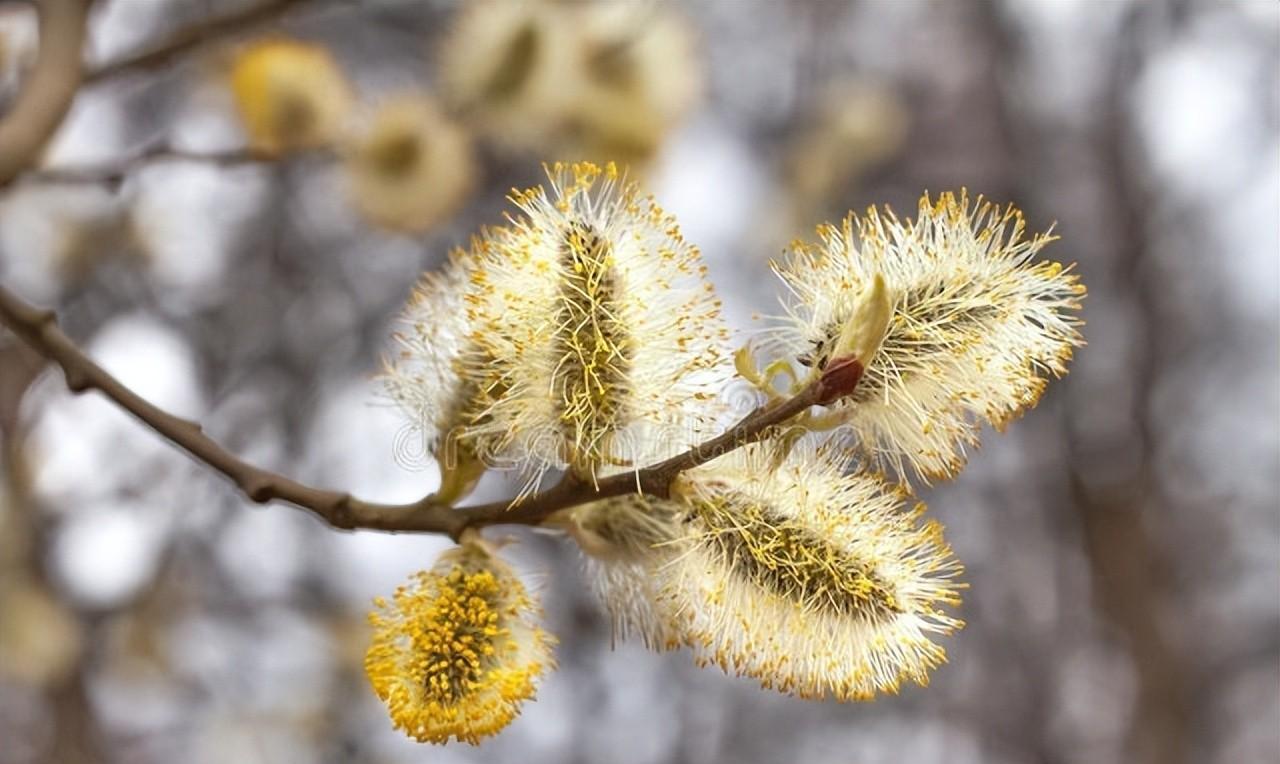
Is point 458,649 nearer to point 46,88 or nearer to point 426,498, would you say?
point 426,498

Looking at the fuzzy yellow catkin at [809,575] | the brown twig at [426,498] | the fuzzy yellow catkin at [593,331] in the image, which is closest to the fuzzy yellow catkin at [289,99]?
the brown twig at [426,498]

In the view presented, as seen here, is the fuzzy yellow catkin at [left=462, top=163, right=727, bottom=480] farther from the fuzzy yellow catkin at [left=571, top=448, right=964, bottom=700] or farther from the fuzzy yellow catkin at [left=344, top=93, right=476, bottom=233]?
the fuzzy yellow catkin at [left=344, top=93, right=476, bottom=233]

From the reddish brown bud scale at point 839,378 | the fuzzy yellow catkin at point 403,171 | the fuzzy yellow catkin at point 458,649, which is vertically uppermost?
the fuzzy yellow catkin at point 403,171

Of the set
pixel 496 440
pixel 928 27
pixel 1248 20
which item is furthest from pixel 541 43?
pixel 928 27

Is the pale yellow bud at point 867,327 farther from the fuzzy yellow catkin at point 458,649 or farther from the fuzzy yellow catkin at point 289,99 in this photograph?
the fuzzy yellow catkin at point 289,99

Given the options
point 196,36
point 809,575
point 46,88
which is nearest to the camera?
point 809,575

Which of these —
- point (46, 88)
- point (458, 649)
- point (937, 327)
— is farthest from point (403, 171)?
point (937, 327)
